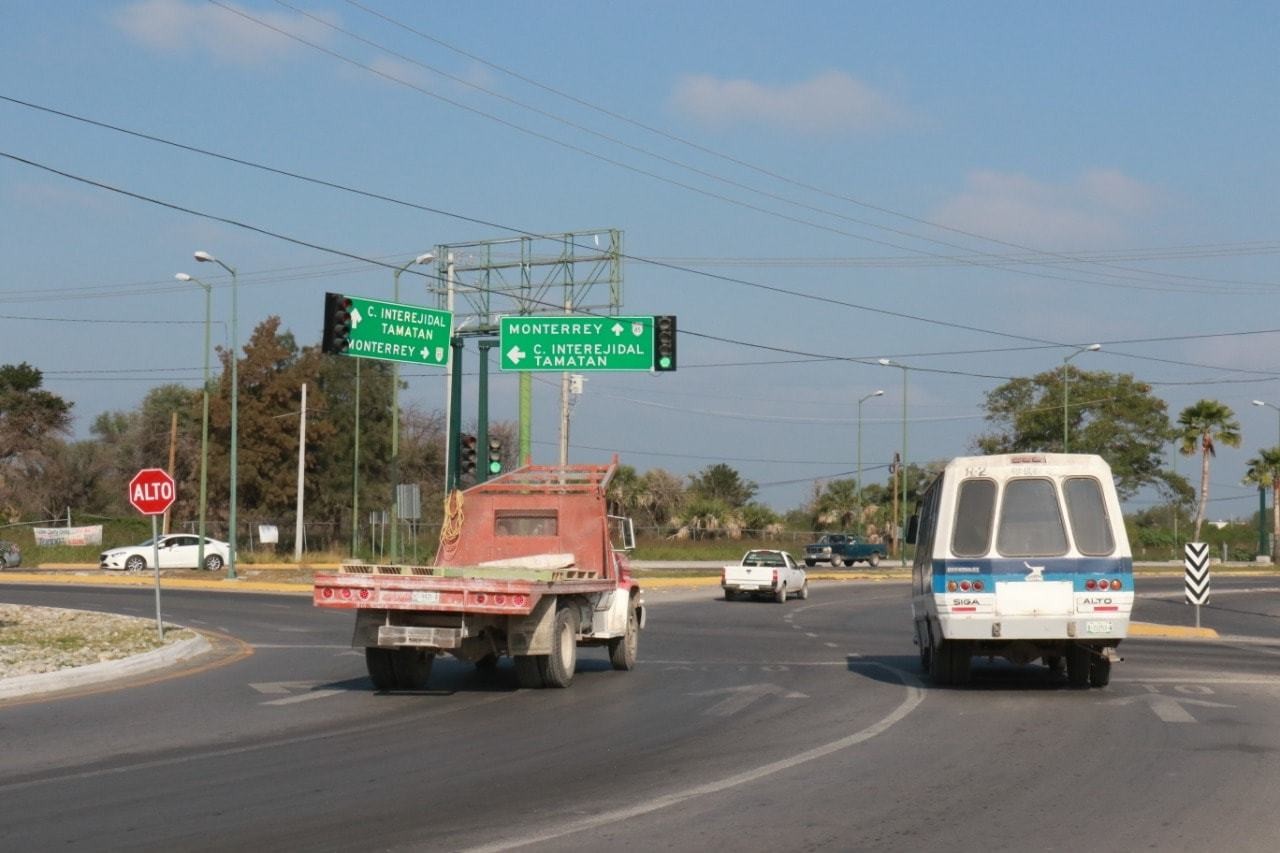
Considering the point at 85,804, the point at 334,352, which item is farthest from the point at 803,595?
the point at 85,804

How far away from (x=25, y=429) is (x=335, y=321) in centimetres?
5121

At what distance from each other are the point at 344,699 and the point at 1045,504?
27.2 ft

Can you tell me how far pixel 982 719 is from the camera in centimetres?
1523

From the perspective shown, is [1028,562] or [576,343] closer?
[1028,562]

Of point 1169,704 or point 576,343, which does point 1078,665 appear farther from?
point 576,343

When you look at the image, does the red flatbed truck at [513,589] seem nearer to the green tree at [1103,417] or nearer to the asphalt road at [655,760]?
the asphalt road at [655,760]

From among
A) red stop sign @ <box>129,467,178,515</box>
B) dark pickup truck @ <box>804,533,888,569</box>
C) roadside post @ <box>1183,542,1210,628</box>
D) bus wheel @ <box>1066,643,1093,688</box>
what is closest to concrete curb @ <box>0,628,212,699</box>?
red stop sign @ <box>129,467,178,515</box>

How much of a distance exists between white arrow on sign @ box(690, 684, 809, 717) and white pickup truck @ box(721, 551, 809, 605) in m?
26.2

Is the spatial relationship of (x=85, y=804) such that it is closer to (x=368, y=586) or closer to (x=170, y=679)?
(x=368, y=586)

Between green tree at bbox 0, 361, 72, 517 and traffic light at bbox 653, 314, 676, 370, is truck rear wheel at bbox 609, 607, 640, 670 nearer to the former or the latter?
traffic light at bbox 653, 314, 676, 370

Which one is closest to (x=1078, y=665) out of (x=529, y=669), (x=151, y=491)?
(x=529, y=669)

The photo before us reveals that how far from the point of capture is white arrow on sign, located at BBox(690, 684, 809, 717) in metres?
16.2

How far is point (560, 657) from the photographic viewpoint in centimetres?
1834

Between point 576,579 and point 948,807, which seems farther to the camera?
point 576,579
